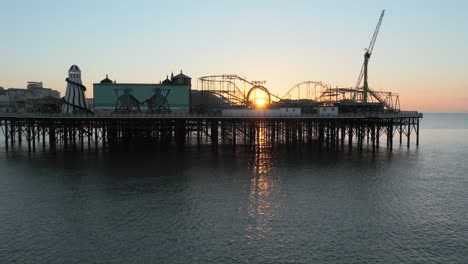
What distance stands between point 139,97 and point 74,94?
13.6m

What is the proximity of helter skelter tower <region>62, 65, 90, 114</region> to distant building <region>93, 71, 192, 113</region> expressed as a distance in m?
4.97

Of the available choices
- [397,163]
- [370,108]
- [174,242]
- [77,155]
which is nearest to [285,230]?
[174,242]

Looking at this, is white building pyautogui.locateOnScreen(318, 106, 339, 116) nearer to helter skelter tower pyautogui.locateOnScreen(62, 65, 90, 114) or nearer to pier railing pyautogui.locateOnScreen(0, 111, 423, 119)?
pier railing pyautogui.locateOnScreen(0, 111, 423, 119)

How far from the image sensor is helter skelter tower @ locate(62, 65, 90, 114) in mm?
76000

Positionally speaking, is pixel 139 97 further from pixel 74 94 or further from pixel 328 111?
pixel 328 111

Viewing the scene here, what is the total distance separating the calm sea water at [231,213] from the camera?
2405 cm

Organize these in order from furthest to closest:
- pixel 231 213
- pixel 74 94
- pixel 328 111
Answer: pixel 74 94 → pixel 328 111 → pixel 231 213

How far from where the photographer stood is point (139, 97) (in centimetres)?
7500

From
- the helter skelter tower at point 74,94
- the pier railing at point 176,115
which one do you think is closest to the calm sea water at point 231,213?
the pier railing at point 176,115

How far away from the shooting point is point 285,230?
2781 centimetres

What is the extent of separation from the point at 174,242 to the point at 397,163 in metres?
43.5

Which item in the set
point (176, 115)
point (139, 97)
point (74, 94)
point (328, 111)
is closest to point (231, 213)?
point (176, 115)

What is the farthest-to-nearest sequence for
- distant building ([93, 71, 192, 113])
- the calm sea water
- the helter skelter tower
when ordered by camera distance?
1. the helter skelter tower
2. distant building ([93, 71, 192, 113])
3. the calm sea water

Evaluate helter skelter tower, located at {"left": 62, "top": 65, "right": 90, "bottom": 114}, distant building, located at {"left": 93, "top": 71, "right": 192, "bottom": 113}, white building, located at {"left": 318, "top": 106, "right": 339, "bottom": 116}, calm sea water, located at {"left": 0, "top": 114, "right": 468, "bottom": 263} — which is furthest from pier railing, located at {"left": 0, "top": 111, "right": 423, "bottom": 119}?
calm sea water, located at {"left": 0, "top": 114, "right": 468, "bottom": 263}
